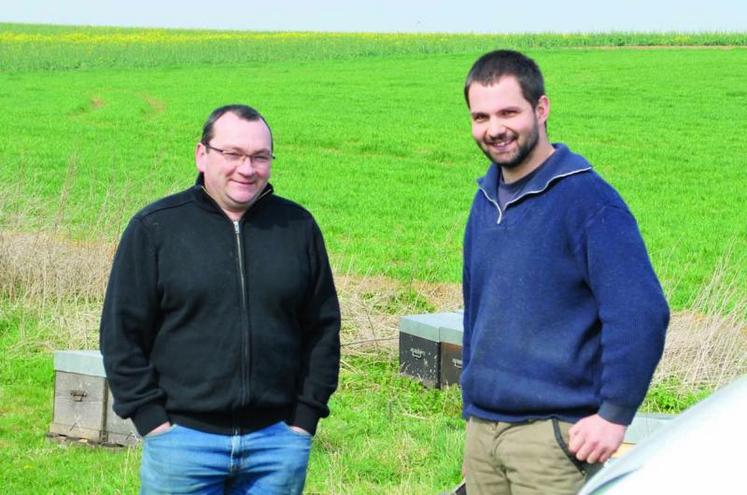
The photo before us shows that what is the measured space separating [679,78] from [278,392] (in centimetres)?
3658

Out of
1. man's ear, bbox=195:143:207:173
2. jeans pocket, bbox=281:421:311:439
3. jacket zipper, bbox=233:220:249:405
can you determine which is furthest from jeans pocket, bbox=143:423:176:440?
man's ear, bbox=195:143:207:173

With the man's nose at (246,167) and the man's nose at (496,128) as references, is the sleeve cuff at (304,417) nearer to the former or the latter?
the man's nose at (246,167)

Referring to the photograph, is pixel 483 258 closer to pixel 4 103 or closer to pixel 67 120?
pixel 67 120

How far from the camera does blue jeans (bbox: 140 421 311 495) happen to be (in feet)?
12.4

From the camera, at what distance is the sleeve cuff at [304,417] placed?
393 cm

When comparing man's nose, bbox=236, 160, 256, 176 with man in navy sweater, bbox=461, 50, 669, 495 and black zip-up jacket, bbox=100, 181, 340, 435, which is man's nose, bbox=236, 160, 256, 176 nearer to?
black zip-up jacket, bbox=100, 181, 340, 435

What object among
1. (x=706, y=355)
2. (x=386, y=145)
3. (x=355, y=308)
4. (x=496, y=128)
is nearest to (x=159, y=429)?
(x=496, y=128)

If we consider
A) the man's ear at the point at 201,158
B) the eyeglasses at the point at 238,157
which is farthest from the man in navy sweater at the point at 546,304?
the man's ear at the point at 201,158

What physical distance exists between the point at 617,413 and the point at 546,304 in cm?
35

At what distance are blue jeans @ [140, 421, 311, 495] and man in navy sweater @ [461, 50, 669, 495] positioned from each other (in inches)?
24.3

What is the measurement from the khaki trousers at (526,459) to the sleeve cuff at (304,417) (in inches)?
21.8

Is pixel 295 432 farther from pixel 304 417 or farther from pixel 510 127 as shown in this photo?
pixel 510 127

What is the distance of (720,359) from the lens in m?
8.05

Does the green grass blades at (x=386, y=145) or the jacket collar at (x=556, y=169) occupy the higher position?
the jacket collar at (x=556, y=169)
